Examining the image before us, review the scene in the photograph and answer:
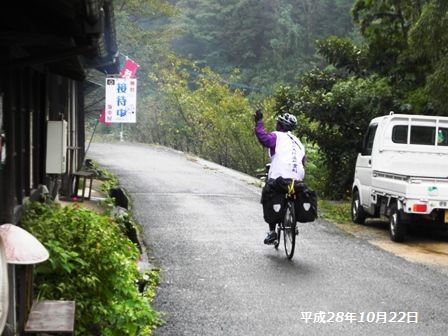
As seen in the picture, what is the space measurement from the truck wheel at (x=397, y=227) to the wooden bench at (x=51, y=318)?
25.6ft

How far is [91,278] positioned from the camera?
19.0 ft

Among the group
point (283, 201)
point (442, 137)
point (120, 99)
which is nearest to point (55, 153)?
point (283, 201)

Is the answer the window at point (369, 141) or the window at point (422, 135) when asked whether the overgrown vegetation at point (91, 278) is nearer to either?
the window at point (422, 135)

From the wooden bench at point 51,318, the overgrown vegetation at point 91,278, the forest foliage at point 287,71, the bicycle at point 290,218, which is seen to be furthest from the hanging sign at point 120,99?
the wooden bench at point 51,318

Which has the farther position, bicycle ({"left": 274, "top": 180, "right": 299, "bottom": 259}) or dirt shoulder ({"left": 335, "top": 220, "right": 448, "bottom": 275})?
dirt shoulder ({"left": 335, "top": 220, "right": 448, "bottom": 275})

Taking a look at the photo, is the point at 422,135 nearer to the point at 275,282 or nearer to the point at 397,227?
the point at 397,227

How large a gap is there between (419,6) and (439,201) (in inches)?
246

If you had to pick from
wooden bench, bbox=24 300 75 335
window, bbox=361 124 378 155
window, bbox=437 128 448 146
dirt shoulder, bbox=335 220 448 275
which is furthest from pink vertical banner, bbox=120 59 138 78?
wooden bench, bbox=24 300 75 335

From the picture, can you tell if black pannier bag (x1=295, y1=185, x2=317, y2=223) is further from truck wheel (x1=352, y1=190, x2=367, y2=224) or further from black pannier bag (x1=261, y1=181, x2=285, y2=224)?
truck wheel (x1=352, y1=190, x2=367, y2=224)

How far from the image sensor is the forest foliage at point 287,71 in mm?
17078

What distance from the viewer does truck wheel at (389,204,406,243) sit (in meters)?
11.8

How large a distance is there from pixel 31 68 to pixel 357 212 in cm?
803

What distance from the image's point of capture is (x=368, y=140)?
1412cm

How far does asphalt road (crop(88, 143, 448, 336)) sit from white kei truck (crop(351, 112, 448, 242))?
907 millimetres
